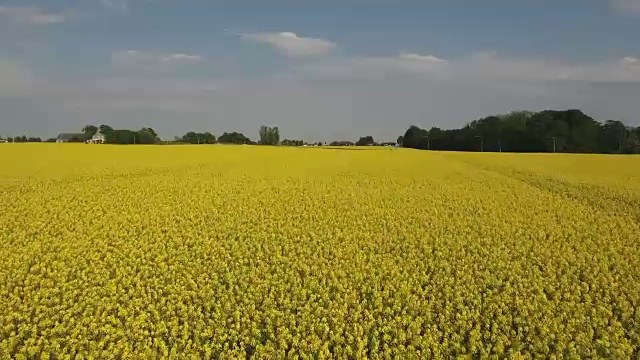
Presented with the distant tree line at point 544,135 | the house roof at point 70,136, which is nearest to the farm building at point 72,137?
the house roof at point 70,136

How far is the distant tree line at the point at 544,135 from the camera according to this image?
252 ft

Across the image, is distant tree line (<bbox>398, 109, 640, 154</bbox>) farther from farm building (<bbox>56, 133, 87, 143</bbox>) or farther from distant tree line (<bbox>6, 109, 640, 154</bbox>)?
farm building (<bbox>56, 133, 87, 143</bbox>)

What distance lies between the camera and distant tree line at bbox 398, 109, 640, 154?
252 feet

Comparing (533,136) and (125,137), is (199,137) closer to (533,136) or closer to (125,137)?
(125,137)

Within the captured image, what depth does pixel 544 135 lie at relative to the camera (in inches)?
3004

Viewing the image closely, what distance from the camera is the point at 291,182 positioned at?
2194cm

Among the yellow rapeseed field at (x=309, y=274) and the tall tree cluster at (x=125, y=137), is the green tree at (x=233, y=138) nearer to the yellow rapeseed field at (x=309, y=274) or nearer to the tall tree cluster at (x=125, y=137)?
the tall tree cluster at (x=125, y=137)

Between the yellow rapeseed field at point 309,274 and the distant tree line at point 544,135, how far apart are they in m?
62.4

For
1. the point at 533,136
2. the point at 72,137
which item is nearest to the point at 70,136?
the point at 72,137

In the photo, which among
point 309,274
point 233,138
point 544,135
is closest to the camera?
point 309,274

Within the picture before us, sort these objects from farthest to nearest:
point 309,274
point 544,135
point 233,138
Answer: point 233,138 → point 544,135 → point 309,274

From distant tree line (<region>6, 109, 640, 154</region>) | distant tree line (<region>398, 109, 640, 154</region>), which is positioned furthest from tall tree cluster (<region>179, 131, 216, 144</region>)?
distant tree line (<region>398, 109, 640, 154</region>)

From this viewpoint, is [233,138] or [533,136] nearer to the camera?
[533,136]

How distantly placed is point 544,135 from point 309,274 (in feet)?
242
